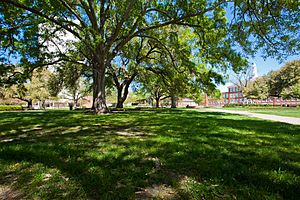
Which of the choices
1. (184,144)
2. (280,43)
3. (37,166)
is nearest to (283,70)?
(280,43)

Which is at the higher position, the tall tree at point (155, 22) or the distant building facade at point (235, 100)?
the tall tree at point (155, 22)

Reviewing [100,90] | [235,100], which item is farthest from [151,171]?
[235,100]

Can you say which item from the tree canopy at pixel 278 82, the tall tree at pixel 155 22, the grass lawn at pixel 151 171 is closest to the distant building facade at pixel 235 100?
the tree canopy at pixel 278 82

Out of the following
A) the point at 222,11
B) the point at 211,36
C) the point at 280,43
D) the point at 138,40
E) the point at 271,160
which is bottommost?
the point at 271,160

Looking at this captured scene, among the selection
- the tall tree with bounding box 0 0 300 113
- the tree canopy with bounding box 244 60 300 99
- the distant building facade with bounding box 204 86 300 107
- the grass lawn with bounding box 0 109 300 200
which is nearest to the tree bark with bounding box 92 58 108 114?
the tall tree with bounding box 0 0 300 113

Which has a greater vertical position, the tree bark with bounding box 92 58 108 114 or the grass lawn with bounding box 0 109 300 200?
the tree bark with bounding box 92 58 108 114

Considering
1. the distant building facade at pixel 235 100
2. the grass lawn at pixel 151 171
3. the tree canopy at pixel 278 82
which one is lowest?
the grass lawn at pixel 151 171

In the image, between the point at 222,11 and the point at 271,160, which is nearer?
the point at 271,160

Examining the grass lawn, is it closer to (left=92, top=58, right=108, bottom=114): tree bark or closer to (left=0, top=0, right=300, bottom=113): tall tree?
(left=0, top=0, right=300, bottom=113): tall tree

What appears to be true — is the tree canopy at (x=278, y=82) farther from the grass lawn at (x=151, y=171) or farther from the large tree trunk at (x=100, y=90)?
the grass lawn at (x=151, y=171)

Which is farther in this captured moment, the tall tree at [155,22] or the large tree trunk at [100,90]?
the large tree trunk at [100,90]

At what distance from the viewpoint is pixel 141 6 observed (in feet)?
41.2

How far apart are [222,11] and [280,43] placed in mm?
4808

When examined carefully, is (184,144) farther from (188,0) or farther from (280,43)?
(188,0)
